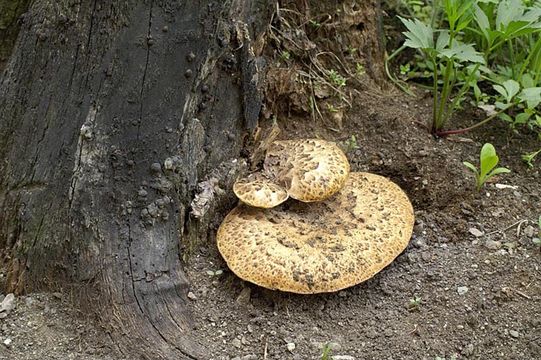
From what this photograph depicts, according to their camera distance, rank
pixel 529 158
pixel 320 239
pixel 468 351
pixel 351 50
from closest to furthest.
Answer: pixel 468 351
pixel 320 239
pixel 529 158
pixel 351 50

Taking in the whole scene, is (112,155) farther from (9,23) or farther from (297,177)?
(9,23)

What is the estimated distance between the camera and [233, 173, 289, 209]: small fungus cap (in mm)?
4090

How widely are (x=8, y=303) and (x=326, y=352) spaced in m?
1.79

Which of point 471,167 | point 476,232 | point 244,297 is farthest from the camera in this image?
point 471,167

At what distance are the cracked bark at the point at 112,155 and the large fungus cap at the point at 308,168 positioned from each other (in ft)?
2.16

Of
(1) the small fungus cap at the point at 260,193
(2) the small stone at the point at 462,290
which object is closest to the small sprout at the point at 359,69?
(1) the small fungus cap at the point at 260,193

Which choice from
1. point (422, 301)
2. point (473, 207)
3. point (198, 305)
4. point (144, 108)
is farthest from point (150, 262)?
point (473, 207)

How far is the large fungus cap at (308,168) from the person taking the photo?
421cm

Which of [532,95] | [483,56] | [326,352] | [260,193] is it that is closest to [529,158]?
[532,95]

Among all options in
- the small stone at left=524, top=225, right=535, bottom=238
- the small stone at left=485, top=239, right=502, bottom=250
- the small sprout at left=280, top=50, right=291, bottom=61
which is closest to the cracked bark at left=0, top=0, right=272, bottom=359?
the small sprout at left=280, top=50, right=291, bottom=61

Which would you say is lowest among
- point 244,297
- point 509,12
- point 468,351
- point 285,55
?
point 468,351

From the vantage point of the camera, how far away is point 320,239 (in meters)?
4.11

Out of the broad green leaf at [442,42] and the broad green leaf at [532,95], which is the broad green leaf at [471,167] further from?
the broad green leaf at [442,42]

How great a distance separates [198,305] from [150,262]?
380mm
